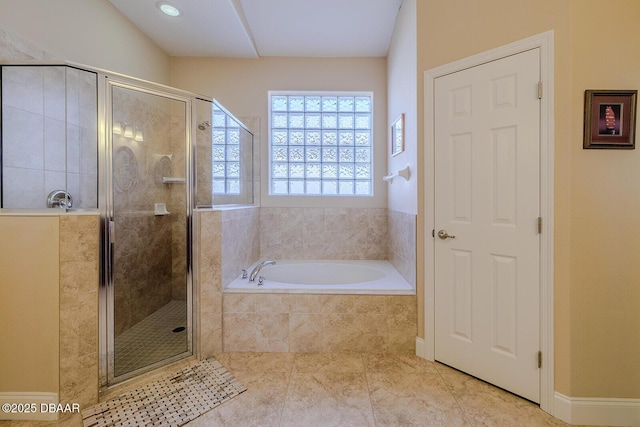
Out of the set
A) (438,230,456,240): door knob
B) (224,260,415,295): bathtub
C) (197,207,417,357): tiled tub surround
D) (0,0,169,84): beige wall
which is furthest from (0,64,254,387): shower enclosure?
(438,230,456,240): door knob

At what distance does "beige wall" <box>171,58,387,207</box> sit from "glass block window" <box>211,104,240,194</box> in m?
0.53

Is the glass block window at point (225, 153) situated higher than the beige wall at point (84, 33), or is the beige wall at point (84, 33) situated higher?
the beige wall at point (84, 33)

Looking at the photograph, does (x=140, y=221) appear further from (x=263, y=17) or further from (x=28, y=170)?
(x=263, y=17)

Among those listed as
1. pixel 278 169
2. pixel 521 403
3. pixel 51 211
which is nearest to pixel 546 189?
pixel 521 403

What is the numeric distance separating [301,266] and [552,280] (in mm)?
2083

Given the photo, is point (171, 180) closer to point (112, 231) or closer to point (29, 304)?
point (112, 231)

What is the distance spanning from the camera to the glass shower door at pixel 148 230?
1.70 meters

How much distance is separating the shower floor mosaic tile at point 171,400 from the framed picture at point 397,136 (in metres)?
2.22

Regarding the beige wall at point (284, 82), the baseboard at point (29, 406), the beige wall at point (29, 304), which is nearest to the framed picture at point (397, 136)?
the beige wall at point (284, 82)

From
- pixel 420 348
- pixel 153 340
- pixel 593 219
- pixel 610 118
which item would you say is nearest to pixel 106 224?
pixel 153 340

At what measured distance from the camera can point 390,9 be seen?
2389mm

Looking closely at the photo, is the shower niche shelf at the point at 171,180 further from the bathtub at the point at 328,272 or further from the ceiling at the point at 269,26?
the ceiling at the point at 269,26

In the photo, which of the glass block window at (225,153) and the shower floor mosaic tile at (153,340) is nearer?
the shower floor mosaic tile at (153,340)

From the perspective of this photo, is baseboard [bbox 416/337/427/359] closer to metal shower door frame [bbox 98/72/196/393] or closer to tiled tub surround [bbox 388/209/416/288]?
tiled tub surround [bbox 388/209/416/288]
